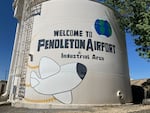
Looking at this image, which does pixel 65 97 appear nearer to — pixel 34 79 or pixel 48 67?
pixel 48 67

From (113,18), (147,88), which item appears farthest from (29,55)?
(147,88)

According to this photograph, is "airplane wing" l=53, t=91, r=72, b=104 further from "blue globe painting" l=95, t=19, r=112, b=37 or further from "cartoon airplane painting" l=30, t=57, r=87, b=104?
"blue globe painting" l=95, t=19, r=112, b=37

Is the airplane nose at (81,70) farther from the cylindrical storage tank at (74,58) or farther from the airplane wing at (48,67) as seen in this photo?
the airplane wing at (48,67)

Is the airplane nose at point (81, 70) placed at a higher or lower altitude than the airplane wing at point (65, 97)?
higher

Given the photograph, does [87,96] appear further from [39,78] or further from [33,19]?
A: [33,19]

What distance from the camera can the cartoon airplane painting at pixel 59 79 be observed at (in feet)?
49.9

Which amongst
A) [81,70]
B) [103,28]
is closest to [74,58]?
[81,70]

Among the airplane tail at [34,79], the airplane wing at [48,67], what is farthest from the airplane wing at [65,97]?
the airplane tail at [34,79]

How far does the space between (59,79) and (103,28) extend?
20.5 feet

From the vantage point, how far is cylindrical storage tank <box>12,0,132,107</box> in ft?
50.6

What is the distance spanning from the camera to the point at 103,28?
17.6 m

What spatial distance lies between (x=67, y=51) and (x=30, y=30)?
4.97 meters

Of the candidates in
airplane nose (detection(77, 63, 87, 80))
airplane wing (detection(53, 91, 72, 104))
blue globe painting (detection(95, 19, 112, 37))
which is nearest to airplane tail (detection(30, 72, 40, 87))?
airplane wing (detection(53, 91, 72, 104))

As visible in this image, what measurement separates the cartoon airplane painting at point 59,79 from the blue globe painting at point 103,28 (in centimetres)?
377
